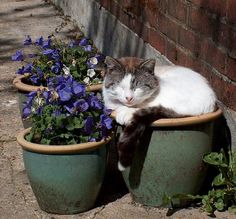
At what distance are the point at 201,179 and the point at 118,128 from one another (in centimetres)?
59

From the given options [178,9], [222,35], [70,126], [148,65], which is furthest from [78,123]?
[178,9]

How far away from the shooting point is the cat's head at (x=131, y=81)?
3.59 meters

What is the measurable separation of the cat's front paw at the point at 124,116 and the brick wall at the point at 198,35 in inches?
25.0

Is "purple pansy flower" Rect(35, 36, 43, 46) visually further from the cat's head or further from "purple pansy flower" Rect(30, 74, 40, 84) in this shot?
the cat's head

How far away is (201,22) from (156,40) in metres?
0.87

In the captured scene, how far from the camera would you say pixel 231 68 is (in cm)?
367

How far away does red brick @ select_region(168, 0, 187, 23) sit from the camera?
434 cm

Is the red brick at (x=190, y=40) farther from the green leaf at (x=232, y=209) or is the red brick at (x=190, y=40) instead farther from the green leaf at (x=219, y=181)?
Result: the green leaf at (x=232, y=209)

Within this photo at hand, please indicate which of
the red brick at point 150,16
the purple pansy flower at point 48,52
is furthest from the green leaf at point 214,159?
the red brick at point 150,16

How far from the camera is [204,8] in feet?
13.1

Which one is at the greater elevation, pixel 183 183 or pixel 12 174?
pixel 183 183

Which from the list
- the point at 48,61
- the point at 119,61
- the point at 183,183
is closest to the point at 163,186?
the point at 183,183

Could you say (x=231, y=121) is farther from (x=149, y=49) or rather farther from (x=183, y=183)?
(x=149, y=49)

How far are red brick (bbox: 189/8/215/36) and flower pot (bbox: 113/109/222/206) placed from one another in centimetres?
Result: 58
